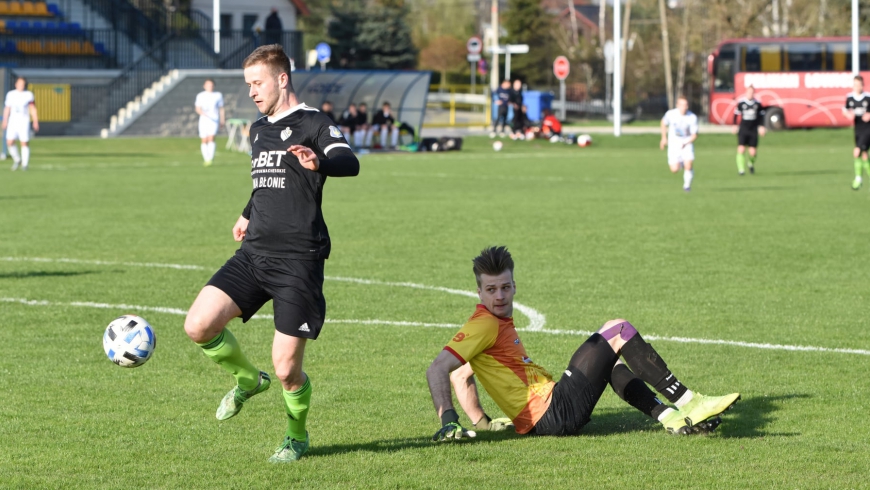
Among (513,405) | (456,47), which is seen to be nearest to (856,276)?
(513,405)

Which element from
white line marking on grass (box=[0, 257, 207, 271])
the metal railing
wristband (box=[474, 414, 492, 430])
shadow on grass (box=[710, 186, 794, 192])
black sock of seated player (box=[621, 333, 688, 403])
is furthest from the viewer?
the metal railing

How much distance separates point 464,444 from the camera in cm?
577

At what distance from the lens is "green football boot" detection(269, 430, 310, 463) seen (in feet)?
17.9

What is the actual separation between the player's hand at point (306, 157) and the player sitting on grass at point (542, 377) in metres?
1.07

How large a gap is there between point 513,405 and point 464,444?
341 mm

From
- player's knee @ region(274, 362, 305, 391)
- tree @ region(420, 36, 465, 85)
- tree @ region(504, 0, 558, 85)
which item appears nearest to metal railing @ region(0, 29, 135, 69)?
tree @ region(504, 0, 558, 85)

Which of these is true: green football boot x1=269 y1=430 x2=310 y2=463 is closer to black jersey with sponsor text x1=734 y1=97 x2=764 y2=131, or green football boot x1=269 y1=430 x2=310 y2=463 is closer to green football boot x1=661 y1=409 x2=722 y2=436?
green football boot x1=661 y1=409 x2=722 y2=436

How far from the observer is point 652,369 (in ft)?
19.4

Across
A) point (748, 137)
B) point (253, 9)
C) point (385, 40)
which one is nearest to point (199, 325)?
point (748, 137)

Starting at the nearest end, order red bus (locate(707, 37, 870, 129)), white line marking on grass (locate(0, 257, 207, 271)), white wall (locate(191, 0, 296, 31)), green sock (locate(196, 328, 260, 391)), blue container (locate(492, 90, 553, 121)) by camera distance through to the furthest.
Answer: green sock (locate(196, 328, 260, 391)), white line marking on grass (locate(0, 257, 207, 271)), red bus (locate(707, 37, 870, 129)), blue container (locate(492, 90, 553, 121)), white wall (locate(191, 0, 296, 31))

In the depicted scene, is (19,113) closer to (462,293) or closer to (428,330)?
(462,293)

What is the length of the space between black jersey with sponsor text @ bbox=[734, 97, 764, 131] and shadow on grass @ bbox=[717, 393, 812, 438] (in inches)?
913

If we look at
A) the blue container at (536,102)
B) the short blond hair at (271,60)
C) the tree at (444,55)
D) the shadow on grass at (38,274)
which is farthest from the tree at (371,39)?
the short blond hair at (271,60)

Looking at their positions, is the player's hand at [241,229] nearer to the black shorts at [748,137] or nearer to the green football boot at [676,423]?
the green football boot at [676,423]
